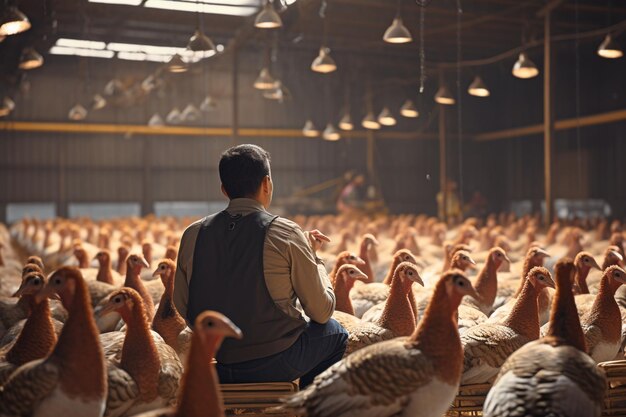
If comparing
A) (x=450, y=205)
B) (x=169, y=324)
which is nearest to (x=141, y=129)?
(x=450, y=205)

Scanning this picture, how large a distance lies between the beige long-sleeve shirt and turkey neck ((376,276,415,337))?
0.92 meters

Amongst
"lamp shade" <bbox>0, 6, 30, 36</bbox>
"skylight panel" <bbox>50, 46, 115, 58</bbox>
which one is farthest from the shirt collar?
"skylight panel" <bbox>50, 46, 115, 58</bbox>

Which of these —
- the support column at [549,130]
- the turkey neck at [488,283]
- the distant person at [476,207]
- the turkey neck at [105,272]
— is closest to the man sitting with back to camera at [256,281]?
the turkey neck at [488,283]

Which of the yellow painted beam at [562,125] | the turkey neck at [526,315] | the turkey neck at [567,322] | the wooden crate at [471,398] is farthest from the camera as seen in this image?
the yellow painted beam at [562,125]

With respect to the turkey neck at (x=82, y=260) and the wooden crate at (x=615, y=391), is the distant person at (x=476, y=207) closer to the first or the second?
the turkey neck at (x=82, y=260)

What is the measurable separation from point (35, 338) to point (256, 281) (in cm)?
105

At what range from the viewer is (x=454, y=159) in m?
21.0

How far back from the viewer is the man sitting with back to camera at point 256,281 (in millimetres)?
3135

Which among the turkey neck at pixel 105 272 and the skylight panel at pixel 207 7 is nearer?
the turkey neck at pixel 105 272

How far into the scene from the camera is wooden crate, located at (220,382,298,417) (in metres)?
3.14

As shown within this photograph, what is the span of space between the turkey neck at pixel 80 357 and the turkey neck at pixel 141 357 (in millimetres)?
435

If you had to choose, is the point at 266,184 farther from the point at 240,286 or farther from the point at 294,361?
the point at 294,361

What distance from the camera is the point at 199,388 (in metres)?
2.38

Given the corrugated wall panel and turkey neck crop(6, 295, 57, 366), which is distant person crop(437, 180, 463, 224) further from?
turkey neck crop(6, 295, 57, 366)
